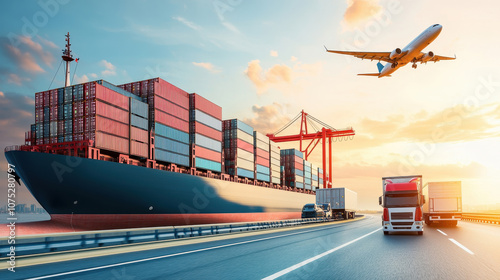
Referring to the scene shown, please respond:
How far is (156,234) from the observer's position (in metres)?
15.0

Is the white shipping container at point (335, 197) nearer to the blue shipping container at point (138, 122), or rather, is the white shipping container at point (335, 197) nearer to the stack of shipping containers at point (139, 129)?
the stack of shipping containers at point (139, 129)

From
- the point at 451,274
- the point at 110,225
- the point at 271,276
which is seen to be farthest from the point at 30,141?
the point at 451,274

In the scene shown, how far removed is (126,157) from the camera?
91.1ft

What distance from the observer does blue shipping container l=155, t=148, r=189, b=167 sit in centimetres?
3086

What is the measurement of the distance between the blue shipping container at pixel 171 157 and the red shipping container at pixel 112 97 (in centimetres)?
472

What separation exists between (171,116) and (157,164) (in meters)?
4.63

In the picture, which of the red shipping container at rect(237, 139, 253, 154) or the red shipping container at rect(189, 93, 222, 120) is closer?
the red shipping container at rect(189, 93, 222, 120)

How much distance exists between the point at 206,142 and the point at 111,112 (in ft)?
42.5

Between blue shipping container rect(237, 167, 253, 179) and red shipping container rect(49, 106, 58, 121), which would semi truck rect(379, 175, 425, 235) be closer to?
red shipping container rect(49, 106, 58, 121)

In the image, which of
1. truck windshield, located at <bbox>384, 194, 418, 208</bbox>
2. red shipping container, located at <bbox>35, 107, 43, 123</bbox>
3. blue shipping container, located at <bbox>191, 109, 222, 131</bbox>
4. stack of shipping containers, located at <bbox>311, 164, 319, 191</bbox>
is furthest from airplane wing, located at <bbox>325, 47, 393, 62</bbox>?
stack of shipping containers, located at <bbox>311, 164, 319, 191</bbox>

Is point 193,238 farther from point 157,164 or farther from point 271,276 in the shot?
point 157,164

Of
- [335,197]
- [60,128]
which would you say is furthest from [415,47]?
[60,128]

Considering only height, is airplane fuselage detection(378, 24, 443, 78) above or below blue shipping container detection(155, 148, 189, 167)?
above

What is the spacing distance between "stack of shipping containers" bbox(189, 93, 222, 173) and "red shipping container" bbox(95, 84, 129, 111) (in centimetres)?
908
